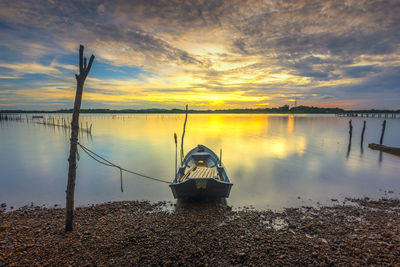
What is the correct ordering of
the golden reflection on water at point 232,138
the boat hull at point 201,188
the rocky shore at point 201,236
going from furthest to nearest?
the golden reflection on water at point 232,138
the boat hull at point 201,188
the rocky shore at point 201,236

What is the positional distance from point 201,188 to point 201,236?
111 inches

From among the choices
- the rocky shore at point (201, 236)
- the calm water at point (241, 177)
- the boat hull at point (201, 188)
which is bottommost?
the calm water at point (241, 177)

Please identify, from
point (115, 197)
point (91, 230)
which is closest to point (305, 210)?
point (91, 230)

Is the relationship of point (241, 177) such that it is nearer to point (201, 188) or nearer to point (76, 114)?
point (201, 188)

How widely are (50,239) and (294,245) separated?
7.83 meters

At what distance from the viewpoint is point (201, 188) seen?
9.63 meters

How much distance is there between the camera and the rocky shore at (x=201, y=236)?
573cm

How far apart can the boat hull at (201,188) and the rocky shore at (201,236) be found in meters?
0.62

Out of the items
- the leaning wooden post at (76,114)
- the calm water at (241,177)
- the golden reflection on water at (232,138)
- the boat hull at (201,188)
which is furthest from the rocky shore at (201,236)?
the golden reflection on water at (232,138)

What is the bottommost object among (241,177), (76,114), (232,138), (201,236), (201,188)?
(241,177)

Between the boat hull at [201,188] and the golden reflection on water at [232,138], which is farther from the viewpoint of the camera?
the golden reflection on water at [232,138]

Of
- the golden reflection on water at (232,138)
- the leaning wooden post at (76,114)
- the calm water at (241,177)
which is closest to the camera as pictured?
the leaning wooden post at (76,114)

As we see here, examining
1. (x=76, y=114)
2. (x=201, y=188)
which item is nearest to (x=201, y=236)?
(x=201, y=188)

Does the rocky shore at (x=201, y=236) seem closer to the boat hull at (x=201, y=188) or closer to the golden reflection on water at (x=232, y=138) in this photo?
the boat hull at (x=201, y=188)
